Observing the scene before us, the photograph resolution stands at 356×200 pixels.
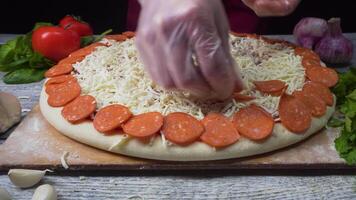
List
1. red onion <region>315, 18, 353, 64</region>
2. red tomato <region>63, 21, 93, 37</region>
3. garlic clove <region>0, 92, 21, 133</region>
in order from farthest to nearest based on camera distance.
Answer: red tomato <region>63, 21, 93, 37</region>
red onion <region>315, 18, 353, 64</region>
garlic clove <region>0, 92, 21, 133</region>

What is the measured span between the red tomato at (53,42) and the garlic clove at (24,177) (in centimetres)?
94

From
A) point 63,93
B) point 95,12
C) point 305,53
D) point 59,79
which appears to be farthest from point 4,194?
point 95,12

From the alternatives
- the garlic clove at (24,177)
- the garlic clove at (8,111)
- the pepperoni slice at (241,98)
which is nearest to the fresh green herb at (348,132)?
the pepperoni slice at (241,98)

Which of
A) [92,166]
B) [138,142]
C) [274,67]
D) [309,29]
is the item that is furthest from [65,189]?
[309,29]

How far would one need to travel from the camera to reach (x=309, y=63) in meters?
1.87

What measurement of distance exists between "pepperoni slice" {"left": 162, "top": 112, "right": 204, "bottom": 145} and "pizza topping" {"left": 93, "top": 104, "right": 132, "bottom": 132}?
133 millimetres

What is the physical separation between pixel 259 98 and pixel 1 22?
213cm

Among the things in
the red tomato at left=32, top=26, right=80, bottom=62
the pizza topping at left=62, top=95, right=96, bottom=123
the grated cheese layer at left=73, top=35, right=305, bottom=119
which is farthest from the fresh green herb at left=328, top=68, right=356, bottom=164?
the red tomato at left=32, top=26, right=80, bottom=62

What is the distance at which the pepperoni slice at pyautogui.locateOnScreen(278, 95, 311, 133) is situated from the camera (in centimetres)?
151

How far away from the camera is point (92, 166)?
1.44m

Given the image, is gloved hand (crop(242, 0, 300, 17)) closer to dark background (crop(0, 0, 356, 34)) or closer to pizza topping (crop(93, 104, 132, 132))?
pizza topping (crop(93, 104, 132, 132))

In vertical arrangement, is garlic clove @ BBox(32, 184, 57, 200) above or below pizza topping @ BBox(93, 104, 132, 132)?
below

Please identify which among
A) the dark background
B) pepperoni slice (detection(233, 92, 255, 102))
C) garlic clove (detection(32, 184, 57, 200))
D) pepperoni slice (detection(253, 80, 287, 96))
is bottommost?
the dark background

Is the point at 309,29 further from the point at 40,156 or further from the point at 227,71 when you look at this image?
the point at 40,156
